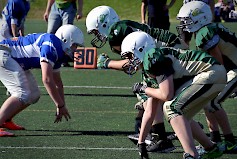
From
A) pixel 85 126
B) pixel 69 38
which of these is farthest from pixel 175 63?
pixel 85 126

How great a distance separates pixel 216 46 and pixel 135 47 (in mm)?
1008

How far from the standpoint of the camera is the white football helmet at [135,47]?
22.1 ft

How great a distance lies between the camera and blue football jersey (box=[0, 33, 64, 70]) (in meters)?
7.84

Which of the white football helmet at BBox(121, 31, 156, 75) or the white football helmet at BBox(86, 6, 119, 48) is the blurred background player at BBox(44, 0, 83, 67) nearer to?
the white football helmet at BBox(86, 6, 119, 48)

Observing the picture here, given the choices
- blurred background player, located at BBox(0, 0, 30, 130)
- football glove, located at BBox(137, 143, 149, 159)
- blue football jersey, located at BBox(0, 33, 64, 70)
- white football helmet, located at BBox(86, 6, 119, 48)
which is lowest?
blurred background player, located at BBox(0, 0, 30, 130)

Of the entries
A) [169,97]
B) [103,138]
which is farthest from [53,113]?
[169,97]

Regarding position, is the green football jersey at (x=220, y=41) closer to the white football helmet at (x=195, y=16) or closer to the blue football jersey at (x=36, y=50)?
the white football helmet at (x=195, y=16)

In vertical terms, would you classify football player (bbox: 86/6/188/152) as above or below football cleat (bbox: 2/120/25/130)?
above

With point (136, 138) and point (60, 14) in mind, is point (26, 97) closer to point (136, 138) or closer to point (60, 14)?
point (136, 138)

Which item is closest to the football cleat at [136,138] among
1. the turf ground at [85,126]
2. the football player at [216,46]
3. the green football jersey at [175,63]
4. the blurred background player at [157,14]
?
the turf ground at [85,126]

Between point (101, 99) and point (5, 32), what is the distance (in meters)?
2.74

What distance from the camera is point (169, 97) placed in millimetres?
6496

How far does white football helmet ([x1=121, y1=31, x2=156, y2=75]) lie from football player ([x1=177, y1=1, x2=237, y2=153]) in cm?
72

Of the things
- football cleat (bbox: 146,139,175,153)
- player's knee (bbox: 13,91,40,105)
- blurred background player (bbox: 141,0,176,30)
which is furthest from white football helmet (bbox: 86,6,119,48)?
blurred background player (bbox: 141,0,176,30)
